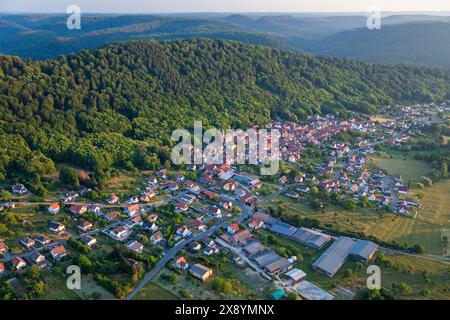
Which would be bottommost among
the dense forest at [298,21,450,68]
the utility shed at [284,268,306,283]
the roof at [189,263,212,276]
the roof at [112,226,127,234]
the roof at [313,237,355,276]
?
the utility shed at [284,268,306,283]

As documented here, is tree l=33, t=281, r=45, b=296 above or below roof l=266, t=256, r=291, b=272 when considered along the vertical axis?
above

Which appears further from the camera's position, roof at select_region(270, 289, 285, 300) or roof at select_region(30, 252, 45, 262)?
roof at select_region(30, 252, 45, 262)

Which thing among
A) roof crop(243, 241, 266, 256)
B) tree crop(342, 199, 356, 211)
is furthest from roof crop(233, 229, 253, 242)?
tree crop(342, 199, 356, 211)

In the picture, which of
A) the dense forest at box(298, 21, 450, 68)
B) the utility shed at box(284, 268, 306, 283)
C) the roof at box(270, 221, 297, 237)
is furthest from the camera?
the dense forest at box(298, 21, 450, 68)

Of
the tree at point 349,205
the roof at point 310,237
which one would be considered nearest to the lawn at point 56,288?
the roof at point 310,237

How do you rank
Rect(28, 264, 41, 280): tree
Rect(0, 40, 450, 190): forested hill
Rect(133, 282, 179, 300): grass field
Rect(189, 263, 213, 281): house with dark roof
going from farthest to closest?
1. Rect(0, 40, 450, 190): forested hill
2. Rect(189, 263, 213, 281): house with dark roof
3. Rect(28, 264, 41, 280): tree
4. Rect(133, 282, 179, 300): grass field

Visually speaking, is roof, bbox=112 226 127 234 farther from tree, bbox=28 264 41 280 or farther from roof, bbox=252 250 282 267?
roof, bbox=252 250 282 267

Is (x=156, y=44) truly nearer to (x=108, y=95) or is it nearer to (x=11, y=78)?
(x=108, y=95)
